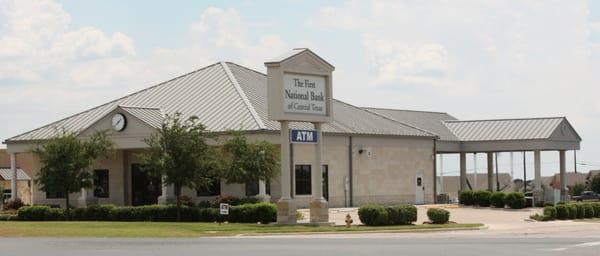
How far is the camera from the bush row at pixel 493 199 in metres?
56.9

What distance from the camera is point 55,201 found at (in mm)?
57500

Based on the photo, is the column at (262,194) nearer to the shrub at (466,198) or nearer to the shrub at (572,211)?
the shrub at (572,211)

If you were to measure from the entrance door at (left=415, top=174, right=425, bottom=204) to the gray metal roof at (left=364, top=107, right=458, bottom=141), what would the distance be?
543 centimetres

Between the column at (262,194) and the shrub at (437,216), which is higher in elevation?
the column at (262,194)

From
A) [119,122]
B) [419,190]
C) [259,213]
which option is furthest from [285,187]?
[419,190]

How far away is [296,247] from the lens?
2753cm

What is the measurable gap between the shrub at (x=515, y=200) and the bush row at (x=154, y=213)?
58.4 feet

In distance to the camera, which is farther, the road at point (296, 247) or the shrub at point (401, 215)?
the shrub at point (401, 215)

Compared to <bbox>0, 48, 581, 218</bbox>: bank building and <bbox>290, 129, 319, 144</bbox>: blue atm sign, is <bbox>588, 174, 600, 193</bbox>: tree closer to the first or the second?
<bbox>0, 48, 581, 218</bbox>: bank building

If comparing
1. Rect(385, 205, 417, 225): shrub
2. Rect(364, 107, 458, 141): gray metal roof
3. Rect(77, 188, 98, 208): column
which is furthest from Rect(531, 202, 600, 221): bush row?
Rect(77, 188, 98, 208): column

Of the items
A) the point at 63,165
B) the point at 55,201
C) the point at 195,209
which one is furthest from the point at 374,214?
the point at 55,201

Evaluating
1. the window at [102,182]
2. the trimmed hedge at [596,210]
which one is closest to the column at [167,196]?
the window at [102,182]

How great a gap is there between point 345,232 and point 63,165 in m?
16.2

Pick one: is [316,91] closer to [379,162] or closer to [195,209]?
[195,209]
